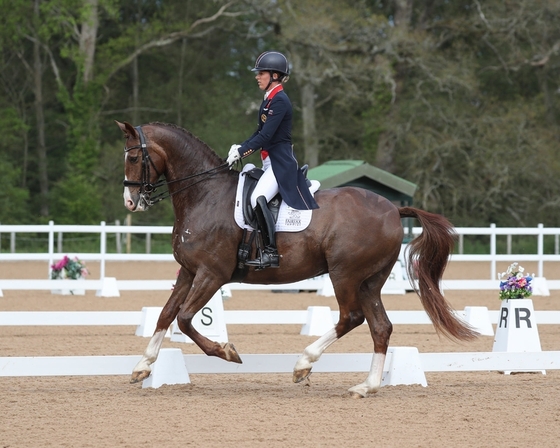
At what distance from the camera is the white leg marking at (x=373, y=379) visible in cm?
669

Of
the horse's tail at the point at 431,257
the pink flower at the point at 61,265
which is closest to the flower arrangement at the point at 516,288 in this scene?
the horse's tail at the point at 431,257

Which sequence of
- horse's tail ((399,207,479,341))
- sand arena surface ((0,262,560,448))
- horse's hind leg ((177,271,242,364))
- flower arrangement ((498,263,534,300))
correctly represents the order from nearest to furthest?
sand arena surface ((0,262,560,448)) → horse's hind leg ((177,271,242,364)) → horse's tail ((399,207,479,341)) → flower arrangement ((498,263,534,300))

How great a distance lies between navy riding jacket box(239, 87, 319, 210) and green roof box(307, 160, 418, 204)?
10.1 metres

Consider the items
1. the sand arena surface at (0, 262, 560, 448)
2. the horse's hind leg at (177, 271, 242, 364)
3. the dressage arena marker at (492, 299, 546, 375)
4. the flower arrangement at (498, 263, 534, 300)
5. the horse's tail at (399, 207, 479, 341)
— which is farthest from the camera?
the flower arrangement at (498, 263, 534, 300)

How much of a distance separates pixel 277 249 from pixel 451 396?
167 cm

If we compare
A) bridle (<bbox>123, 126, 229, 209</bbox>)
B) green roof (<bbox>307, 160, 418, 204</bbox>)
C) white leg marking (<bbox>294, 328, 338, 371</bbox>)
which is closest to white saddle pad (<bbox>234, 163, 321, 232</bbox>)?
bridle (<bbox>123, 126, 229, 209</bbox>)

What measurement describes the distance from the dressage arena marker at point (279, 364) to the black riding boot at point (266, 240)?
0.72 meters

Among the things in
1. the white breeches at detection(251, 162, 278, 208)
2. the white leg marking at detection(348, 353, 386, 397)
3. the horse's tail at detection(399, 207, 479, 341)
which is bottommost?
the white leg marking at detection(348, 353, 386, 397)

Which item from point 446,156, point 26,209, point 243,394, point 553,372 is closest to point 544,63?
point 446,156

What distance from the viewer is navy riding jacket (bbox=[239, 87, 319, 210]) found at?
684 centimetres

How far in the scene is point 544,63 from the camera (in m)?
29.4

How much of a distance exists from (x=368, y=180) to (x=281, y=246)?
37.3 feet

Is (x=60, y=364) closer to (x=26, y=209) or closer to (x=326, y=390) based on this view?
(x=326, y=390)

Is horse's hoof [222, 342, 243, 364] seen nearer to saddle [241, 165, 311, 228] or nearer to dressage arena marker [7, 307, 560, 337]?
saddle [241, 165, 311, 228]
